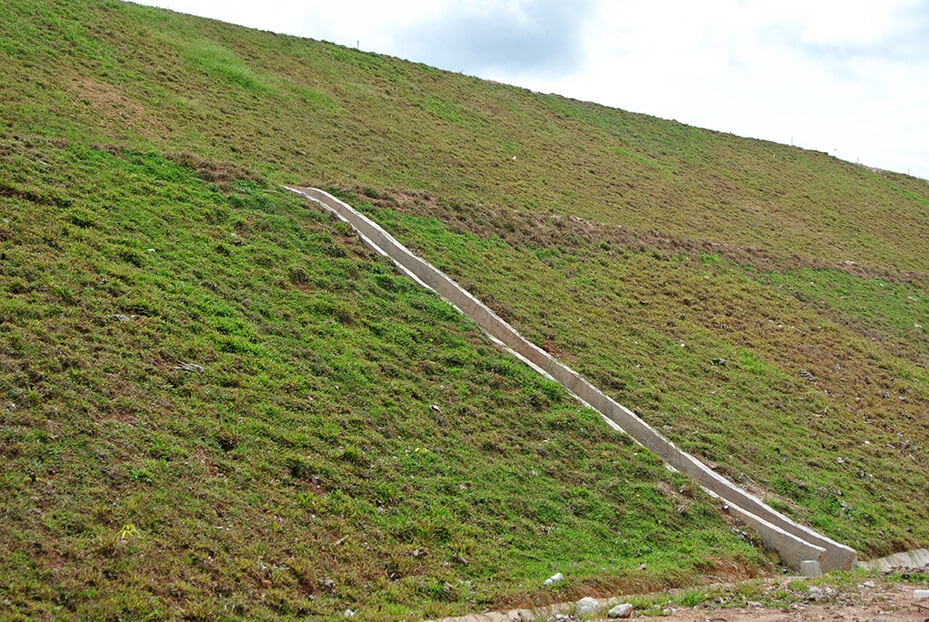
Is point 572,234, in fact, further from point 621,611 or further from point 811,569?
point 621,611

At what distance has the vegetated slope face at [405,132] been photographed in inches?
745

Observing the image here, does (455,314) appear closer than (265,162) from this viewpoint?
Yes

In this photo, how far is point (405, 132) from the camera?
25969 millimetres

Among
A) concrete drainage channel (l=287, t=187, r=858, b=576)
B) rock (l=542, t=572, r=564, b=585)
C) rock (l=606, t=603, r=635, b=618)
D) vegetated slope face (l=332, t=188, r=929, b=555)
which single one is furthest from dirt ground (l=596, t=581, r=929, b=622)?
vegetated slope face (l=332, t=188, r=929, b=555)

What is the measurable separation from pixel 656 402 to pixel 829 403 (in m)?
5.37

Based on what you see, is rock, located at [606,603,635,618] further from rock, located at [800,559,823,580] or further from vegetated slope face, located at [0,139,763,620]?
rock, located at [800,559,823,580]

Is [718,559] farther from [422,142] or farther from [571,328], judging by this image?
[422,142]

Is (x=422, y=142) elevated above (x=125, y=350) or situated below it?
above

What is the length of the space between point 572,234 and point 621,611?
1510 centimetres

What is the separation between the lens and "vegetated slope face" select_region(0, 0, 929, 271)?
62.1 feet

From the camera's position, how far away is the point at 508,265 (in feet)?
59.0

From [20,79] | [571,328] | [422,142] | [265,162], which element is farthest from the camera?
[422,142]

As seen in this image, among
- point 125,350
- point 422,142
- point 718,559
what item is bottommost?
point 718,559

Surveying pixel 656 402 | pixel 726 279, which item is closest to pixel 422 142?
pixel 726 279
